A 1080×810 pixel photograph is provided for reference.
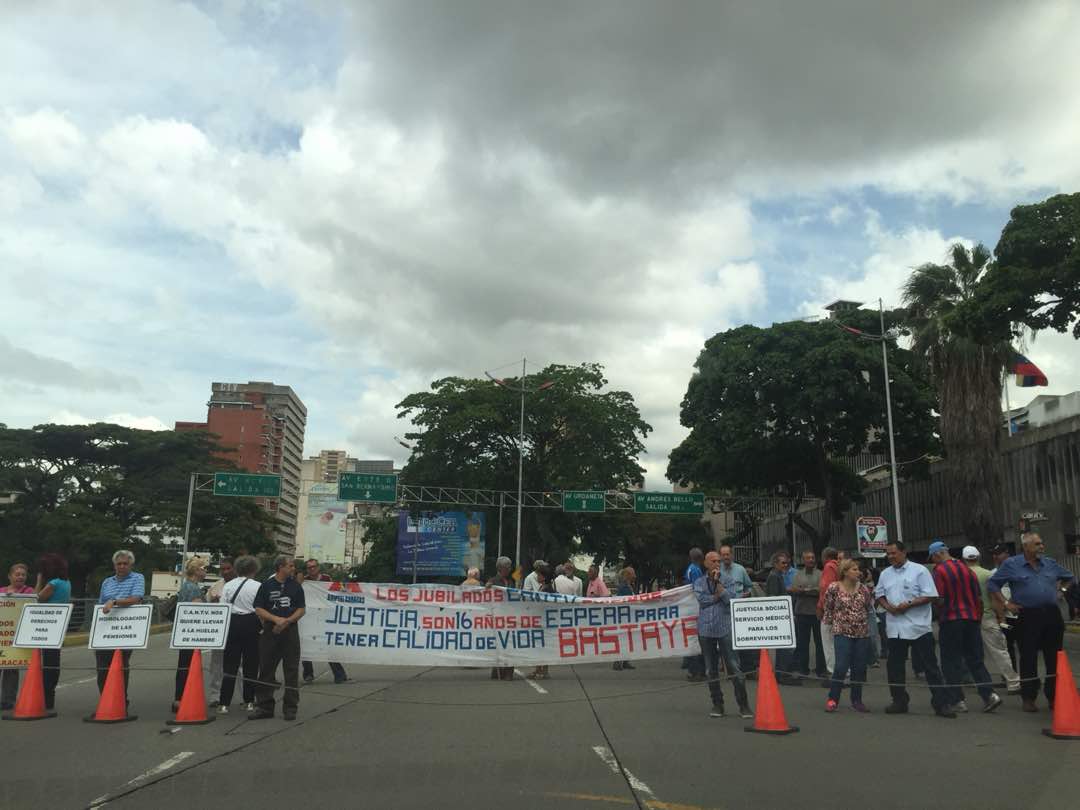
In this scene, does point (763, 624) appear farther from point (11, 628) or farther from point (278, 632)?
point (11, 628)

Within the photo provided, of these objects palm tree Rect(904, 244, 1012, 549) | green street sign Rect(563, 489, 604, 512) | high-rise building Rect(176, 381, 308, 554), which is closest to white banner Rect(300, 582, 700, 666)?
palm tree Rect(904, 244, 1012, 549)

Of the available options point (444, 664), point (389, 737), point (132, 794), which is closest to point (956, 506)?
point (444, 664)

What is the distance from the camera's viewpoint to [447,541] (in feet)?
180

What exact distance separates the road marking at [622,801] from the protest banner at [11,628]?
6.90m

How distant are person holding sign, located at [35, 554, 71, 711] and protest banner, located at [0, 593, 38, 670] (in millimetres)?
175

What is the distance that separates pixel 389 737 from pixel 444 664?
16.9 feet

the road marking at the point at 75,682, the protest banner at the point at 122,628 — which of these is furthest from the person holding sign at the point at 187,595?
the road marking at the point at 75,682

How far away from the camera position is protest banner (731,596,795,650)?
9.53 m

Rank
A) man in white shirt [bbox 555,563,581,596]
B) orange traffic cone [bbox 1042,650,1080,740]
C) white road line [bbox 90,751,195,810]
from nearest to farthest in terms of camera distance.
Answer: white road line [bbox 90,751,195,810], orange traffic cone [bbox 1042,650,1080,740], man in white shirt [bbox 555,563,581,596]

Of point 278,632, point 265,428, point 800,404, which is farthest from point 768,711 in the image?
point 265,428

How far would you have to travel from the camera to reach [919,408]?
37562 millimetres

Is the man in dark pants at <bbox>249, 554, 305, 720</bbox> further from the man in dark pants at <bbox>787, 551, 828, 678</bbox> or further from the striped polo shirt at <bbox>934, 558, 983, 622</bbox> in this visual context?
the striped polo shirt at <bbox>934, 558, 983, 622</bbox>

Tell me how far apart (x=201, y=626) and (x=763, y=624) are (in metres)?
5.81

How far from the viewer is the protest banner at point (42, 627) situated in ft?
34.0
